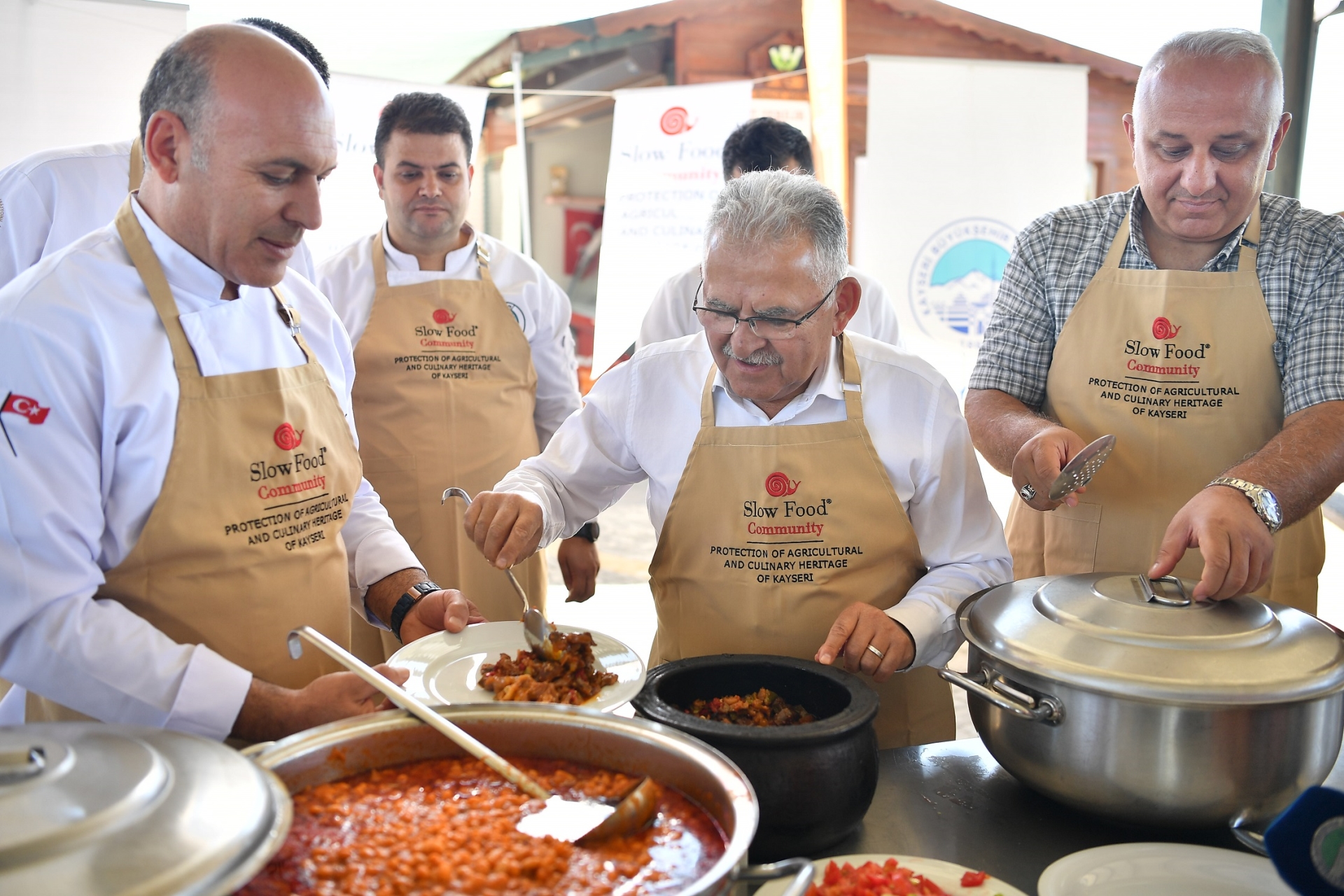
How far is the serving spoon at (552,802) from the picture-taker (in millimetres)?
1190

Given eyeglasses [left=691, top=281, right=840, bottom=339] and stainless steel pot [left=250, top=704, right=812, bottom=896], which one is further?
eyeglasses [left=691, top=281, right=840, bottom=339]

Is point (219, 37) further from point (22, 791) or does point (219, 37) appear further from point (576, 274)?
point (576, 274)

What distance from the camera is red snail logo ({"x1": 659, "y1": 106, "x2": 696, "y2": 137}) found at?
575 centimetres

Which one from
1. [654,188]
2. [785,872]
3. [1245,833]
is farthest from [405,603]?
[654,188]

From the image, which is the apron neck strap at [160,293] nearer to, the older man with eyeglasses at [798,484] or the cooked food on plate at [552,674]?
the older man with eyeglasses at [798,484]

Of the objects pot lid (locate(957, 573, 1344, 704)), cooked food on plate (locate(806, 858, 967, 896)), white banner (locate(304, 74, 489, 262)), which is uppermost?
white banner (locate(304, 74, 489, 262))

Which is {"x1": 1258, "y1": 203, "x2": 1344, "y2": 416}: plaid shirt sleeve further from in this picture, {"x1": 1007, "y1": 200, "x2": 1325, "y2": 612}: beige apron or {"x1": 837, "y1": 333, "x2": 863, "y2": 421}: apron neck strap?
{"x1": 837, "y1": 333, "x2": 863, "y2": 421}: apron neck strap

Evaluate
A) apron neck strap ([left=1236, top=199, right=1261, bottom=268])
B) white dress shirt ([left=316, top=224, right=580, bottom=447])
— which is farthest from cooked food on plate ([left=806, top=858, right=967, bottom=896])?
white dress shirt ([left=316, top=224, right=580, bottom=447])

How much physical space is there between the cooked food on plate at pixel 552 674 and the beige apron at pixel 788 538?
0.29 metres

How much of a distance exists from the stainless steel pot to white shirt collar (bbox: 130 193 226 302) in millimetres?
902

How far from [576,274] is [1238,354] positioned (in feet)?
26.3

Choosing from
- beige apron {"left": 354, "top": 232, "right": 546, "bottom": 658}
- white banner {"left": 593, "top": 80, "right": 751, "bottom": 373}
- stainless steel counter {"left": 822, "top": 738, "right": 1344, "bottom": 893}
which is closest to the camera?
stainless steel counter {"left": 822, "top": 738, "right": 1344, "bottom": 893}

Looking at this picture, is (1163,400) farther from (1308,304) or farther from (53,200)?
(53,200)

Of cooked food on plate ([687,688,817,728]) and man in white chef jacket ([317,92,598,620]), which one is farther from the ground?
man in white chef jacket ([317,92,598,620])
